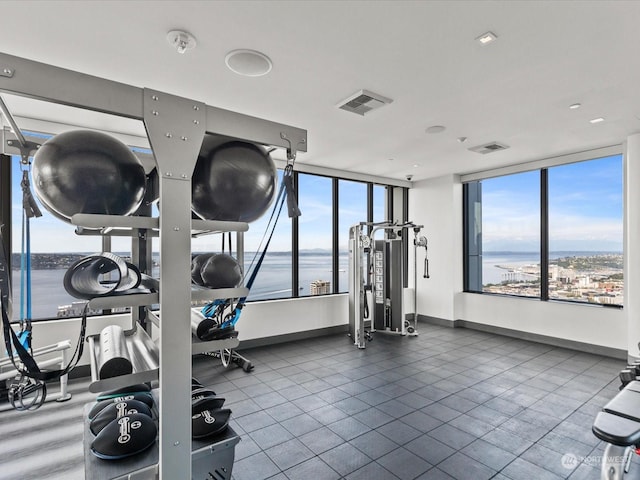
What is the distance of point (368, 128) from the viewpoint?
4047mm

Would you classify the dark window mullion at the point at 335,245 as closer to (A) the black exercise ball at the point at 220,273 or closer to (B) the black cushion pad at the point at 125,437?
(A) the black exercise ball at the point at 220,273

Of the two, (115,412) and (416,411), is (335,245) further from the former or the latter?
(115,412)

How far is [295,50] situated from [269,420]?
293 centimetres

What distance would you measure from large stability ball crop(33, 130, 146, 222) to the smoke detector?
4.20 feet

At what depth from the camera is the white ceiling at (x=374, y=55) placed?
80.5 inches

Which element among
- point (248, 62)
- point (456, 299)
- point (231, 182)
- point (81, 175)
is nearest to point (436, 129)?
point (248, 62)

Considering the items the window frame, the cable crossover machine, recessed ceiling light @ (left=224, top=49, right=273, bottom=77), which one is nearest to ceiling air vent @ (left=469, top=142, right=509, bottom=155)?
the window frame

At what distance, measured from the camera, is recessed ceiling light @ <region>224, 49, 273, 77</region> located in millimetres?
2489

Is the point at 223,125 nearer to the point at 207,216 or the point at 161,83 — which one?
the point at 207,216

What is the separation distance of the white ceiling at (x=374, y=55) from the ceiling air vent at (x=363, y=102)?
0.22 feet

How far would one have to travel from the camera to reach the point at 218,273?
59.4 inches

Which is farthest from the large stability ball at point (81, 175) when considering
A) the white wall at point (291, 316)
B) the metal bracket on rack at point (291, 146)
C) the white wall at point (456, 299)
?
the white wall at point (456, 299)

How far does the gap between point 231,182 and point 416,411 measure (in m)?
2.76

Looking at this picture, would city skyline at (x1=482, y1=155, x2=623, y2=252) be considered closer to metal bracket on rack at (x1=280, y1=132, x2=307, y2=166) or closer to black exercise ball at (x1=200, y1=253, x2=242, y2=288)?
metal bracket on rack at (x1=280, y1=132, x2=307, y2=166)
